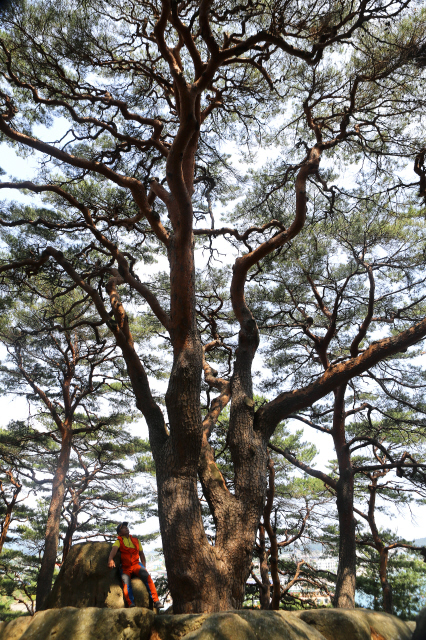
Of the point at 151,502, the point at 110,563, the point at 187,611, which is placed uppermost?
the point at 151,502

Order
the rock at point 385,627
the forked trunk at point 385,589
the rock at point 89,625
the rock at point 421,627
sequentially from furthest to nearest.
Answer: the forked trunk at point 385,589, the rock at point 385,627, the rock at point 89,625, the rock at point 421,627

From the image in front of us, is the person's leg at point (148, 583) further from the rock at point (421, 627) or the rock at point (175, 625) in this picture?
the rock at point (421, 627)

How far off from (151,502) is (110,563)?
940cm

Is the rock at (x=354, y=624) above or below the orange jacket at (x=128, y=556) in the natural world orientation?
below

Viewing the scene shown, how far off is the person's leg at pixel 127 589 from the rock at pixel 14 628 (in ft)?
2.77

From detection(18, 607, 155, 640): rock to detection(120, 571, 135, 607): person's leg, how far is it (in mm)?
744

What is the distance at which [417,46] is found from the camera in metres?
4.40

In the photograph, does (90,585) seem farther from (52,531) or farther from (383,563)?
(383,563)

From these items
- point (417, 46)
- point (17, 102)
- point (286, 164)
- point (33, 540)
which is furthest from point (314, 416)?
point (33, 540)

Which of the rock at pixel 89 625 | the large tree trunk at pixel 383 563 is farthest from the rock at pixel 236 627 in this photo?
the large tree trunk at pixel 383 563

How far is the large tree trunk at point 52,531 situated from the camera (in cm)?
711

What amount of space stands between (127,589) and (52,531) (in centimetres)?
522

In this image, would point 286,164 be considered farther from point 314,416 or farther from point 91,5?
point 314,416

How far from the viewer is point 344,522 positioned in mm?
5758
